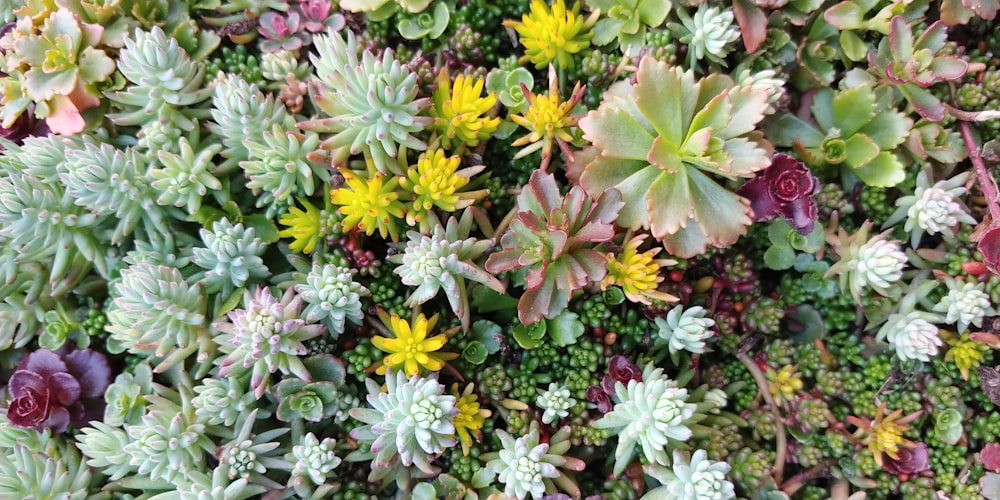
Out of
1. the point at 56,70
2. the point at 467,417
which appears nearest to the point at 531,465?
the point at 467,417

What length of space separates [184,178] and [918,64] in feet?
7.60

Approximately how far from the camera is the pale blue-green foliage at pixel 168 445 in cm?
188

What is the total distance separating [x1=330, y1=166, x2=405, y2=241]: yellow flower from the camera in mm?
1979

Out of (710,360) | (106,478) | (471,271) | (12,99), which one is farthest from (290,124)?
(710,360)

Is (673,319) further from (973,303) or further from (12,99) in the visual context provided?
(12,99)

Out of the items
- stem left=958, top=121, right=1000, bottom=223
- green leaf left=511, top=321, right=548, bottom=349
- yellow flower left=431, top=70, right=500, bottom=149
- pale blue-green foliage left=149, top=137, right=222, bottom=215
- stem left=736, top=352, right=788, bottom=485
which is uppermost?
yellow flower left=431, top=70, right=500, bottom=149

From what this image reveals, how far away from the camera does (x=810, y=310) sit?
2.29 metres

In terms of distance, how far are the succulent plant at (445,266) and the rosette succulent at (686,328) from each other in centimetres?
53

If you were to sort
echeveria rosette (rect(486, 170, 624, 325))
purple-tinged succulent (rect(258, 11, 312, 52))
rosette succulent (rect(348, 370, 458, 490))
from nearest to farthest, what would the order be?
rosette succulent (rect(348, 370, 458, 490)) < echeveria rosette (rect(486, 170, 624, 325)) < purple-tinged succulent (rect(258, 11, 312, 52))

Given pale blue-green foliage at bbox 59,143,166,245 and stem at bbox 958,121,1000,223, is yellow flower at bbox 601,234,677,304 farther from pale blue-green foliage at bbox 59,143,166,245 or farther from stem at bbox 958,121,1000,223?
pale blue-green foliage at bbox 59,143,166,245

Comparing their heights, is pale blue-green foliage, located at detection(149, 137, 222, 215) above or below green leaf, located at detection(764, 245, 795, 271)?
above

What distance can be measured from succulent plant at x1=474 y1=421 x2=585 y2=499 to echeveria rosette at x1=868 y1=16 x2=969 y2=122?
156 centimetres

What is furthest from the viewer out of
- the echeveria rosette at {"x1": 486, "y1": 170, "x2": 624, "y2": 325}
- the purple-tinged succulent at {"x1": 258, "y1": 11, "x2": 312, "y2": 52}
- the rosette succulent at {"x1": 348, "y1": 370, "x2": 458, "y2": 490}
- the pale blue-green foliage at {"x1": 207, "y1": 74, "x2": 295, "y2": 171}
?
the purple-tinged succulent at {"x1": 258, "y1": 11, "x2": 312, "y2": 52}

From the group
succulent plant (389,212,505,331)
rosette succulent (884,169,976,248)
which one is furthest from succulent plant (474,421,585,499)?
rosette succulent (884,169,976,248)
